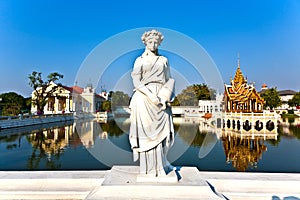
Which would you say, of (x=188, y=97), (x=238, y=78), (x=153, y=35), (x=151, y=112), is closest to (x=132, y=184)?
(x=151, y=112)

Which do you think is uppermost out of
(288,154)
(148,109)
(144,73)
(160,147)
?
(144,73)

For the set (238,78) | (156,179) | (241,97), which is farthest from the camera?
(238,78)

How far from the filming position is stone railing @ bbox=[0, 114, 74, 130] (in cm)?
2091

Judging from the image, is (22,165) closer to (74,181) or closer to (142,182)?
(74,181)

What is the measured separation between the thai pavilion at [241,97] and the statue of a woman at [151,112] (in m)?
21.8

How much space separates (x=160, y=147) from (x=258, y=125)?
23.1 metres

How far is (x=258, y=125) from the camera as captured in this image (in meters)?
23.6

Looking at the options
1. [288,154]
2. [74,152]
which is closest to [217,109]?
[288,154]

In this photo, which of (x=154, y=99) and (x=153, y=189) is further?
(x=154, y=99)

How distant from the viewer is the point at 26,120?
24.3 meters

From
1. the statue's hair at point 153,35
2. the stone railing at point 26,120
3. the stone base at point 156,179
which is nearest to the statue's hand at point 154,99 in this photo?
the statue's hair at point 153,35

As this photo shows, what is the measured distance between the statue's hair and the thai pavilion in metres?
21.9

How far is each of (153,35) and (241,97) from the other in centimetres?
2238

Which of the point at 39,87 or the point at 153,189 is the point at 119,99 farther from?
the point at 39,87
